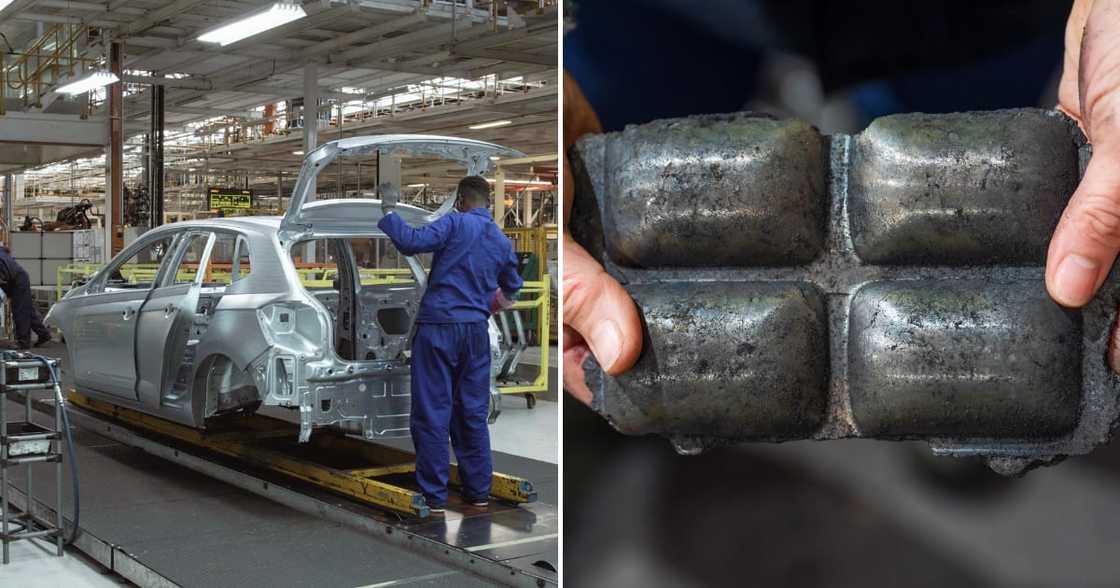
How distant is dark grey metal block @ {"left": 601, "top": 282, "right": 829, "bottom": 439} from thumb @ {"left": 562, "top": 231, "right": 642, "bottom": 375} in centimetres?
2

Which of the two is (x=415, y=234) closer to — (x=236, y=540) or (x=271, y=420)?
(x=236, y=540)

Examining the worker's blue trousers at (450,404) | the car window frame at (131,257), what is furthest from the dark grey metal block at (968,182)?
the car window frame at (131,257)

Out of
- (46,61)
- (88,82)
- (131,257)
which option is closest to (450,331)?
(131,257)

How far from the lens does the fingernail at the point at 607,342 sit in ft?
2.94

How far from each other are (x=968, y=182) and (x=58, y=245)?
13.1 meters

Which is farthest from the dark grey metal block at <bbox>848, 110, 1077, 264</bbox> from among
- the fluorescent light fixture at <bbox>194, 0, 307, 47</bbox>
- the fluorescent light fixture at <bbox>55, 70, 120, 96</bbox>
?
the fluorescent light fixture at <bbox>55, 70, 120, 96</bbox>

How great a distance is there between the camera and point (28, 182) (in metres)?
28.2

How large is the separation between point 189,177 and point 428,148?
78.3ft

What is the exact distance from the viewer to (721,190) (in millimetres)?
853

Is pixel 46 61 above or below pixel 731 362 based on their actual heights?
above

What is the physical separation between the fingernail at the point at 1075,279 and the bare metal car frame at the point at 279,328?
3.65m

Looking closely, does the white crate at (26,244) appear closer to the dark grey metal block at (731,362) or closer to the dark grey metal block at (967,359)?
the dark grey metal block at (731,362)

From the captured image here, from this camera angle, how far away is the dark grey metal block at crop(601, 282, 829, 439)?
851 mm

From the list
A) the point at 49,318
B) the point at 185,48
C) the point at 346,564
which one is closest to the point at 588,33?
the point at 346,564
